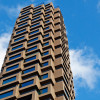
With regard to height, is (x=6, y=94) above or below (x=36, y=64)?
below

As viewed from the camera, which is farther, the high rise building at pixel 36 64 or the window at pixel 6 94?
the window at pixel 6 94

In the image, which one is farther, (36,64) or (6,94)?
(36,64)

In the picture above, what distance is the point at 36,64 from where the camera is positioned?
5388 centimetres

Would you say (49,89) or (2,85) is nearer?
(49,89)

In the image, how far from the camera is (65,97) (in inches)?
1981

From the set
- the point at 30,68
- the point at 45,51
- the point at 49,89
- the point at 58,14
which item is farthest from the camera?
the point at 58,14

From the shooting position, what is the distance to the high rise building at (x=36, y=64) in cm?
4812

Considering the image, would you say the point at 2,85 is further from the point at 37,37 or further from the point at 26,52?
the point at 37,37

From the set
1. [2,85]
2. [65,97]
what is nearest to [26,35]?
[2,85]

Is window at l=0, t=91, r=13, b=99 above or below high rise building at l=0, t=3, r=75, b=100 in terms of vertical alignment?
below

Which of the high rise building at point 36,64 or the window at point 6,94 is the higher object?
the high rise building at point 36,64

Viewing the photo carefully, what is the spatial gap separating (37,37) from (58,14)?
63.6ft

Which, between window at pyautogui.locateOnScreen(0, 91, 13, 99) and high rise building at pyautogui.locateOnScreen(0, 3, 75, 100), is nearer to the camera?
high rise building at pyautogui.locateOnScreen(0, 3, 75, 100)

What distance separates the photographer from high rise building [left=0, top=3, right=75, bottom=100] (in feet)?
158
